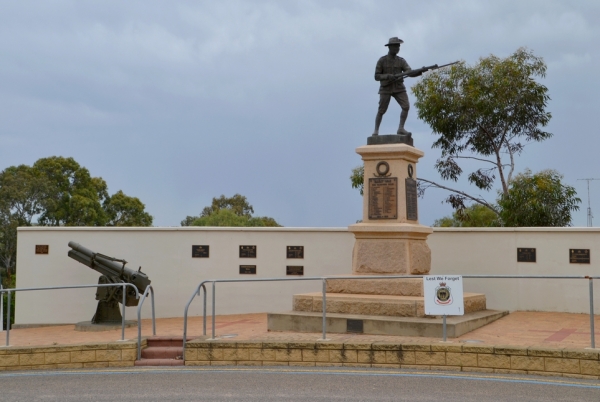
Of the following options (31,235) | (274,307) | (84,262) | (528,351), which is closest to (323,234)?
(274,307)

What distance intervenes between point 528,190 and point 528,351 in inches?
566

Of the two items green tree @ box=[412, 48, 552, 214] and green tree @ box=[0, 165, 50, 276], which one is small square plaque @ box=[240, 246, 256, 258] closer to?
green tree @ box=[412, 48, 552, 214]

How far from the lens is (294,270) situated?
653 inches

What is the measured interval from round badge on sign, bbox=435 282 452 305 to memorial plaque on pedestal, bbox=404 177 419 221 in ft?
12.3

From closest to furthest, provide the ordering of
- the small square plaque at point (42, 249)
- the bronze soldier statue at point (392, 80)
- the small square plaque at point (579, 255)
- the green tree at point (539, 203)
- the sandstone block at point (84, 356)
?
the sandstone block at point (84, 356)
the bronze soldier statue at point (392, 80)
the small square plaque at point (579, 255)
the small square plaque at point (42, 249)
the green tree at point (539, 203)

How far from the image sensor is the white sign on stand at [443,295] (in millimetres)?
9789

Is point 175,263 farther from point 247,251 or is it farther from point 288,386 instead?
point 288,386

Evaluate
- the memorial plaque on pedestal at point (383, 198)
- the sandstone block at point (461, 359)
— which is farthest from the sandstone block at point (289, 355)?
the memorial plaque on pedestal at point (383, 198)

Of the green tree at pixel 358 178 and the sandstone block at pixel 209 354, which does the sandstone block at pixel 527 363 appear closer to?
the sandstone block at pixel 209 354

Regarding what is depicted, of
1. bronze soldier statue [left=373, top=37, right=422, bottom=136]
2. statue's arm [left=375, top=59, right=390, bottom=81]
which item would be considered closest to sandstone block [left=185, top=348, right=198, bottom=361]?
bronze soldier statue [left=373, top=37, right=422, bottom=136]

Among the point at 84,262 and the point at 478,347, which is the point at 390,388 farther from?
the point at 84,262

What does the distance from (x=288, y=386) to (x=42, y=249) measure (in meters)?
9.70

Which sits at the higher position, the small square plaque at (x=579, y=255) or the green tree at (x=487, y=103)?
the green tree at (x=487, y=103)

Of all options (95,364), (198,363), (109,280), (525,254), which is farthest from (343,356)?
(525,254)
